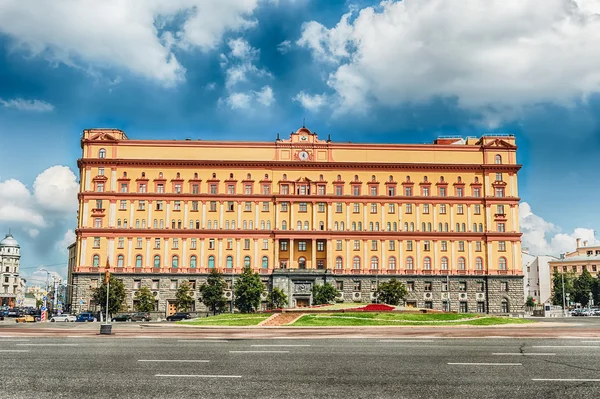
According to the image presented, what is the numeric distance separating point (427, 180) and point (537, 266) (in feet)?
265

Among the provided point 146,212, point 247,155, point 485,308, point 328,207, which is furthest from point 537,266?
point 146,212

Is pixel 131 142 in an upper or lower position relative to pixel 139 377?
upper

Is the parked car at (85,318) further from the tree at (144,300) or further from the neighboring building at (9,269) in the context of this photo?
the neighboring building at (9,269)

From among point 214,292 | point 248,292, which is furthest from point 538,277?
point 214,292

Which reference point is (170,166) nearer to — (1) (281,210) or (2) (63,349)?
(1) (281,210)

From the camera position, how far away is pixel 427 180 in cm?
9869

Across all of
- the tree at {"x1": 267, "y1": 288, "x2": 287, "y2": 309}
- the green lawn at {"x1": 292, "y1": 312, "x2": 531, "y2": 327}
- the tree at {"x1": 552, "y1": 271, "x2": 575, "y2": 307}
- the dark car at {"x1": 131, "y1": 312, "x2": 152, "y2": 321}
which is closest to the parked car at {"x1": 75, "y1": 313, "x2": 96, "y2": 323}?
the dark car at {"x1": 131, "y1": 312, "x2": 152, "y2": 321}

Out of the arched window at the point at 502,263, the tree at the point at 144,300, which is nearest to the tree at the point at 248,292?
the tree at the point at 144,300

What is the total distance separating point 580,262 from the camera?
16350 cm

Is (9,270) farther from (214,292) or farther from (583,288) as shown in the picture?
(583,288)

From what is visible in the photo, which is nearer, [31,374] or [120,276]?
[31,374]

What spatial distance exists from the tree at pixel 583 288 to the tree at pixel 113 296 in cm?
9758

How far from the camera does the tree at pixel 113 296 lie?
8687cm

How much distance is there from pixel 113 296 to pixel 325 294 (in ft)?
102
